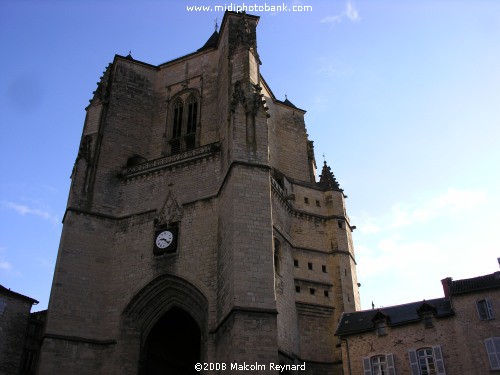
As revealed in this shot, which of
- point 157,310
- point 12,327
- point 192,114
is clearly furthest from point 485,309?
point 12,327

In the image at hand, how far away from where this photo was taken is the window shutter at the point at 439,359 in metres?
13.8

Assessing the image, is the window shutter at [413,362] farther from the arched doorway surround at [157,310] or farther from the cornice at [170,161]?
the cornice at [170,161]

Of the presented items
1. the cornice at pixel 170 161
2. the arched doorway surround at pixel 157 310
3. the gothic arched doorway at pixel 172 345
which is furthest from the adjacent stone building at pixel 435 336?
the cornice at pixel 170 161

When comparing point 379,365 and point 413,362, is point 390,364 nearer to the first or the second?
point 379,365

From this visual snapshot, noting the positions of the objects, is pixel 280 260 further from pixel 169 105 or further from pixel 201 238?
pixel 169 105

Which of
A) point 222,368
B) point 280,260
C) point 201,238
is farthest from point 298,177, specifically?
point 222,368

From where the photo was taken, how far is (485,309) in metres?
14.4

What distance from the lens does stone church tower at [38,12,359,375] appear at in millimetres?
13062

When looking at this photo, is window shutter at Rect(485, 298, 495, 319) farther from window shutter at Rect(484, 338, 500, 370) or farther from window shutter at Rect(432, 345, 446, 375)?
window shutter at Rect(432, 345, 446, 375)

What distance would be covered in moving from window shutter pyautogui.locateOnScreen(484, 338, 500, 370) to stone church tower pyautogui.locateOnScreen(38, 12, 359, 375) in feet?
12.5

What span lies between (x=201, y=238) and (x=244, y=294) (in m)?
2.93

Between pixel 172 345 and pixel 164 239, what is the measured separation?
331 cm

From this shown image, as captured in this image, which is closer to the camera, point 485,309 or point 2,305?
point 485,309

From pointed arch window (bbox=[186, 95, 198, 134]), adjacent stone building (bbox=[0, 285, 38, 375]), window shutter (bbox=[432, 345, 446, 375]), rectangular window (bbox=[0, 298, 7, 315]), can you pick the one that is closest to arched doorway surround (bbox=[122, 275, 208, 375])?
adjacent stone building (bbox=[0, 285, 38, 375])
